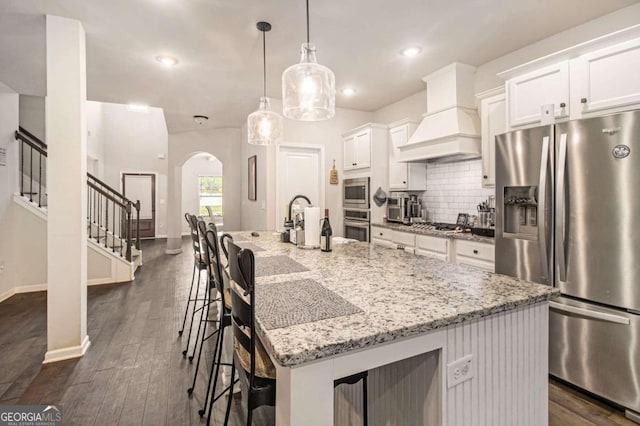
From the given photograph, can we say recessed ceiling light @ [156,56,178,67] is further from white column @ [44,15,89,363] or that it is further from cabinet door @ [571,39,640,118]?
cabinet door @ [571,39,640,118]

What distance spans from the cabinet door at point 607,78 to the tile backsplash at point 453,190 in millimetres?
1288

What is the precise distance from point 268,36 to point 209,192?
9559 millimetres

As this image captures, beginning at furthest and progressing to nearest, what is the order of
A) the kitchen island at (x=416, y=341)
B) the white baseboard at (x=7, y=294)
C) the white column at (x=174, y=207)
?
the white column at (x=174, y=207) → the white baseboard at (x=7, y=294) → the kitchen island at (x=416, y=341)

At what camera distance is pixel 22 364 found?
243 centimetres

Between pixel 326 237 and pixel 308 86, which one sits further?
pixel 326 237

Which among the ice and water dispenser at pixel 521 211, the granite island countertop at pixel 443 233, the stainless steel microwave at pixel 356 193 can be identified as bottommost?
the granite island countertop at pixel 443 233

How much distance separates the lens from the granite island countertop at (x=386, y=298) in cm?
87

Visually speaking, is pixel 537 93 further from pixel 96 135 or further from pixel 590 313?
pixel 96 135

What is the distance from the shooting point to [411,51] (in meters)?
3.08

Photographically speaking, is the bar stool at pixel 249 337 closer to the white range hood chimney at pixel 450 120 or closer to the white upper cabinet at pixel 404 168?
the white range hood chimney at pixel 450 120

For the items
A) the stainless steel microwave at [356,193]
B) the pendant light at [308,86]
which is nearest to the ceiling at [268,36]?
the pendant light at [308,86]

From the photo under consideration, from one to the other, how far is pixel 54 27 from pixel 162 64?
1016 mm

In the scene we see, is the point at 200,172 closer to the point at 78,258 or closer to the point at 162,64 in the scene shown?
the point at 162,64

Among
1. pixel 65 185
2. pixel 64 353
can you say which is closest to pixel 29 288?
pixel 64 353
